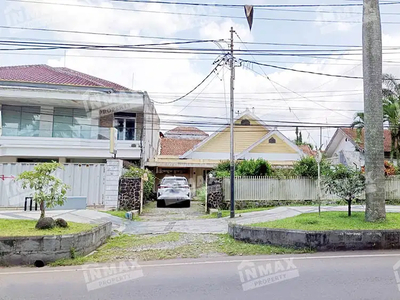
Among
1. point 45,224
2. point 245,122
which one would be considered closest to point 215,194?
point 45,224

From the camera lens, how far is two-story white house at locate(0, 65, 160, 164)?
18.2 m

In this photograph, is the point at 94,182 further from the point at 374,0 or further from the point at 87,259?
the point at 374,0

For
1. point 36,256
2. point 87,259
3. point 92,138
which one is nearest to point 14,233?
point 36,256

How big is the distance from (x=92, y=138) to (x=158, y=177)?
6133 mm

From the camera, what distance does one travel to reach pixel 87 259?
6266 millimetres

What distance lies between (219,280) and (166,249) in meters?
2.48

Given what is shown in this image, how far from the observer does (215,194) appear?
47.6 feet

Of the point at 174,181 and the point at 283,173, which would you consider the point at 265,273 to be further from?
the point at 174,181

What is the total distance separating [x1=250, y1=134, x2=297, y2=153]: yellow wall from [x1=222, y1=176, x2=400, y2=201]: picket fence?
7994 mm

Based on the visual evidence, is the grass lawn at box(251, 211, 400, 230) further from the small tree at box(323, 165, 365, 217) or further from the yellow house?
the yellow house

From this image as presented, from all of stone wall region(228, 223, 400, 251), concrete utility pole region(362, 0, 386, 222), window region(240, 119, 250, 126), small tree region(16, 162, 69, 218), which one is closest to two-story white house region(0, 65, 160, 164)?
window region(240, 119, 250, 126)

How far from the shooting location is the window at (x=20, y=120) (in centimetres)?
1856

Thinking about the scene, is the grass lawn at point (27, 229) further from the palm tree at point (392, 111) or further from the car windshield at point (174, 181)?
the palm tree at point (392, 111)

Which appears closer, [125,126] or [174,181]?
[174,181]
